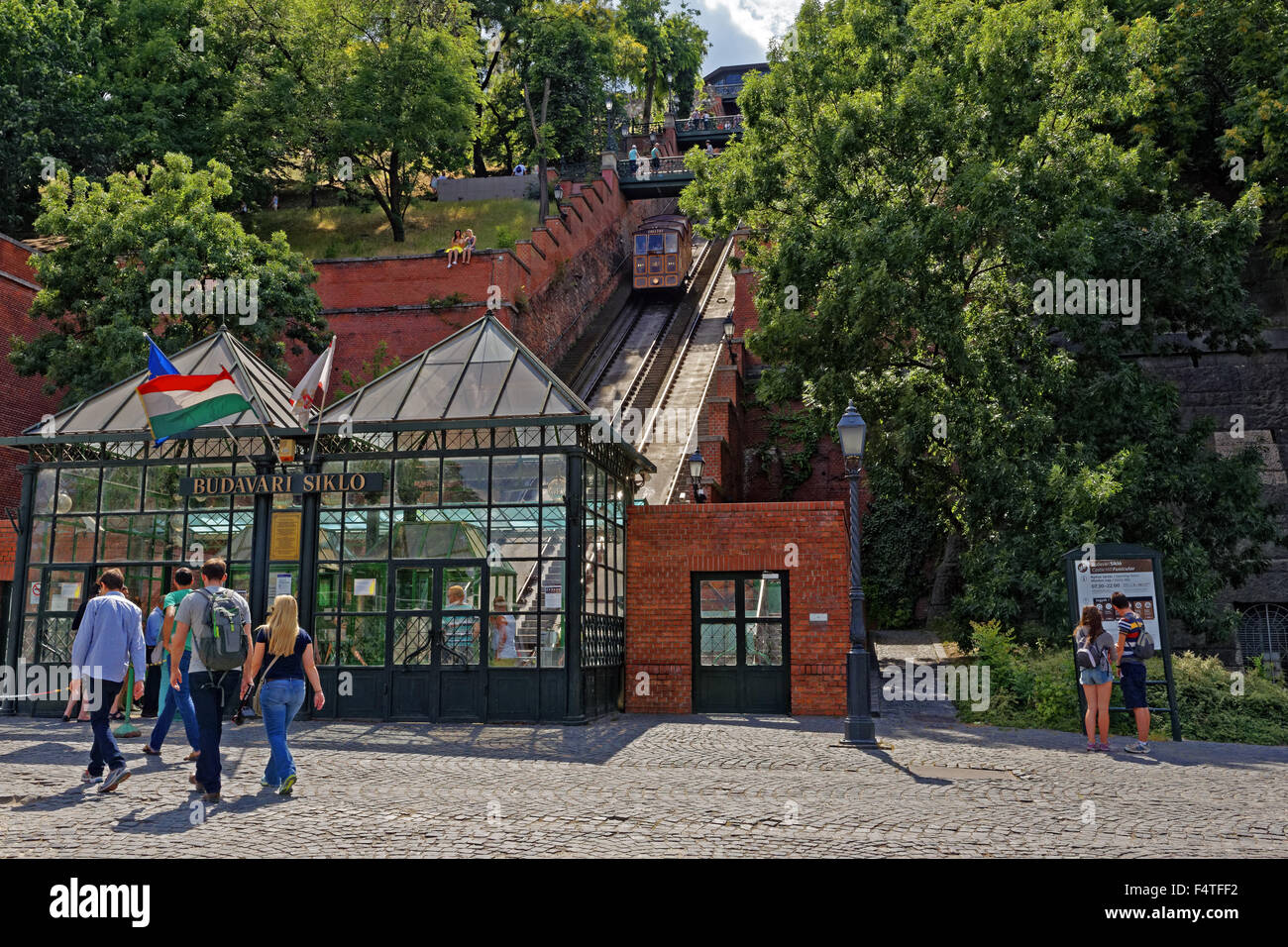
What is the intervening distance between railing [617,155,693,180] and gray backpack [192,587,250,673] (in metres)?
45.4

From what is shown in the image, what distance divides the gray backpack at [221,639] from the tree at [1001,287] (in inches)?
528

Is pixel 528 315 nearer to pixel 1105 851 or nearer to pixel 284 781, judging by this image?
pixel 284 781

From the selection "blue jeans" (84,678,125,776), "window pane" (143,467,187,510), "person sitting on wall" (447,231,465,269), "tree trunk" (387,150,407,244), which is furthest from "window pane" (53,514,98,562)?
"tree trunk" (387,150,407,244)

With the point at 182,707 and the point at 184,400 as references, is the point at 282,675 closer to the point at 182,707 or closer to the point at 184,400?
the point at 182,707

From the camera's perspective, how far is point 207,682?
885 cm

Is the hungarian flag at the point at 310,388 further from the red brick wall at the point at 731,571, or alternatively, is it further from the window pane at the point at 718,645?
the window pane at the point at 718,645

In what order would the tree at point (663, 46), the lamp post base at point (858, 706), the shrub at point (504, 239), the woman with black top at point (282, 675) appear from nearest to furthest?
the woman with black top at point (282, 675)
the lamp post base at point (858, 706)
the shrub at point (504, 239)
the tree at point (663, 46)

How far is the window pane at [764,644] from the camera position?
1723cm

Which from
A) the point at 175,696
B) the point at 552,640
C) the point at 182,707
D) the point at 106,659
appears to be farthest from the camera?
the point at 552,640

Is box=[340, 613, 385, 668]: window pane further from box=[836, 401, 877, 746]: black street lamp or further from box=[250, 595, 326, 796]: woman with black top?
box=[836, 401, 877, 746]: black street lamp

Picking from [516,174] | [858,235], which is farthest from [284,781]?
[516,174]

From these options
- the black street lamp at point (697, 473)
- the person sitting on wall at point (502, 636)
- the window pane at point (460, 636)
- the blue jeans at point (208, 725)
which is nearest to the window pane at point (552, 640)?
the person sitting on wall at point (502, 636)

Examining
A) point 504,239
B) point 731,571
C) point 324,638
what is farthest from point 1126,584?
point 504,239

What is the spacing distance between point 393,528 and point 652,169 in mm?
41748
